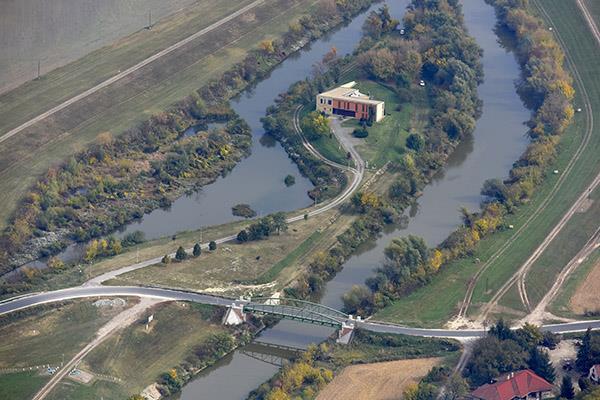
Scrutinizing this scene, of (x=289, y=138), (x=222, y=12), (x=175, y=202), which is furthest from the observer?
(x=222, y=12)

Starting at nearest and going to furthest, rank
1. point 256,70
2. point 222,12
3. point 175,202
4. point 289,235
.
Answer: point 289,235, point 175,202, point 256,70, point 222,12

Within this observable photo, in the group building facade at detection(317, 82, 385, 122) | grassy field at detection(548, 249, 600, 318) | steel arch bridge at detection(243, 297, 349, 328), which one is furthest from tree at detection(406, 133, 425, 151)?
steel arch bridge at detection(243, 297, 349, 328)

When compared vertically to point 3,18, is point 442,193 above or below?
below

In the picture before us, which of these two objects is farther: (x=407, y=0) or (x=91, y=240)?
(x=407, y=0)

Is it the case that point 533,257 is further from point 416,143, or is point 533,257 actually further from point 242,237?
point 416,143

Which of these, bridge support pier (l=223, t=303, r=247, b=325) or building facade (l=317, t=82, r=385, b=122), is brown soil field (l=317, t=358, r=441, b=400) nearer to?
bridge support pier (l=223, t=303, r=247, b=325)

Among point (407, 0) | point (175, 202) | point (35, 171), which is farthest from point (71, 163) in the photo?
point (407, 0)

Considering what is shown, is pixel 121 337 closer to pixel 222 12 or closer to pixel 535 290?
pixel 535 290
